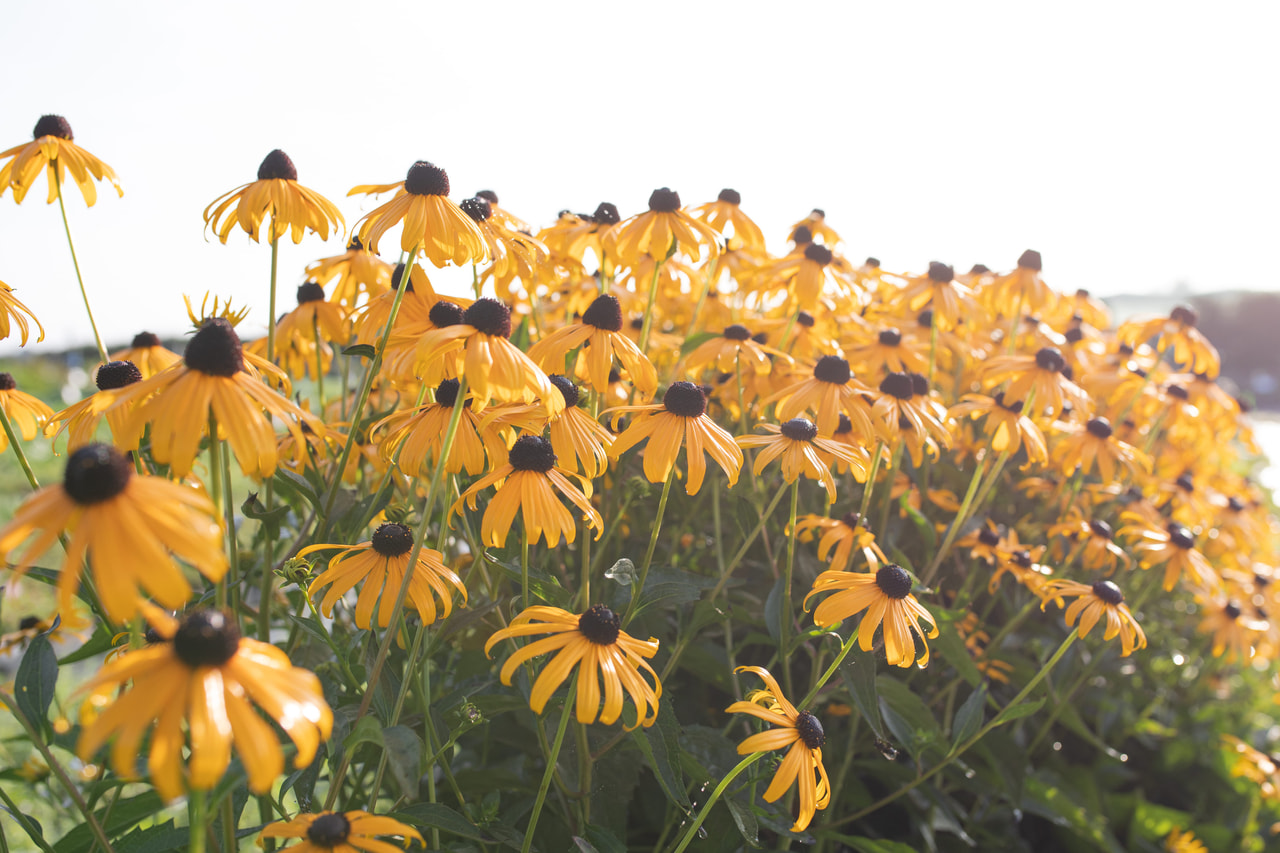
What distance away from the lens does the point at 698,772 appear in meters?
1.29

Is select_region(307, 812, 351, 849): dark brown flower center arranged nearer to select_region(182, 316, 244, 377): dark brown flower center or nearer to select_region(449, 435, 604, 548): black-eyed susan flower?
select_region(449, 435, 604, 548): black-eyed susan flower

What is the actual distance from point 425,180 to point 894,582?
1.01 meters

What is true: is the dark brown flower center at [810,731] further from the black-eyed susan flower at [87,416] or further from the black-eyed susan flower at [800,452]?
the black-eyed susan flower at [87,416]

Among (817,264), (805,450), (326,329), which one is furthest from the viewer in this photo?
(817,264)

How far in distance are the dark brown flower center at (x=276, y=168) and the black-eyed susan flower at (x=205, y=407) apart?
68 centimetres

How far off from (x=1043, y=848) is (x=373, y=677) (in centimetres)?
271

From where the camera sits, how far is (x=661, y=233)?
170 centimetres

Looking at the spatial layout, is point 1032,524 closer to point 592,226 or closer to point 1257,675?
point 592,226

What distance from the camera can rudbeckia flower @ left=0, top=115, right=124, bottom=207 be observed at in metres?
1.46

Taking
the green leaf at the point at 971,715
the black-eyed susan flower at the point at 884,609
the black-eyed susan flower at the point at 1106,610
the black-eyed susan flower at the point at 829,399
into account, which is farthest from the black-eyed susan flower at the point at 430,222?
the black-eyed susan flower at the point at 1106,610

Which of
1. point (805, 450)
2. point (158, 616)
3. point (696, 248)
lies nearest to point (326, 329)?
point (696, 248)

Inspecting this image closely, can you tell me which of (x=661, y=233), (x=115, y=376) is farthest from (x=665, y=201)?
(x=115, y=376)

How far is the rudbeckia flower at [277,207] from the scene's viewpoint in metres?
1.38

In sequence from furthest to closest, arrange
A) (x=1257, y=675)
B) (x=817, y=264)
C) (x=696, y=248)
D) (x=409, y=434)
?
1. (x=1257, y=675)
2. (x=817, y=264)
3. (x=696, y=248)
4. (x=409, y=434)
